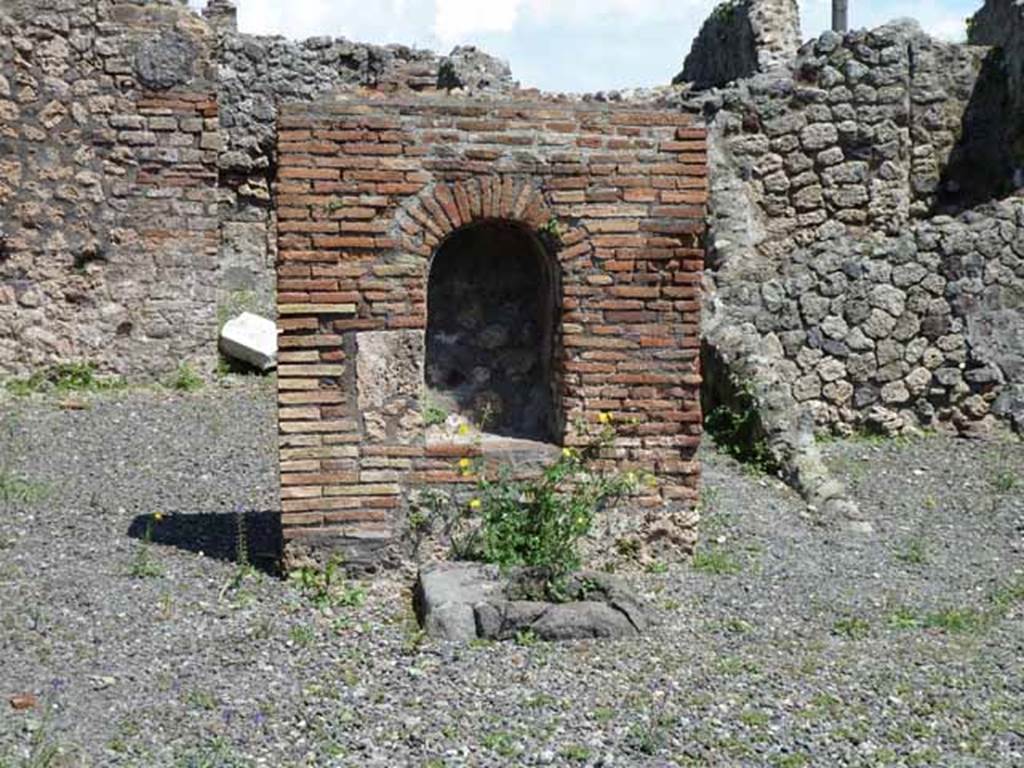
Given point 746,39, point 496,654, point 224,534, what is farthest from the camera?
point 746,39

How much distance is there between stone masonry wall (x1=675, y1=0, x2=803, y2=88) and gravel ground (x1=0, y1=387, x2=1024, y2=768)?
717 cm

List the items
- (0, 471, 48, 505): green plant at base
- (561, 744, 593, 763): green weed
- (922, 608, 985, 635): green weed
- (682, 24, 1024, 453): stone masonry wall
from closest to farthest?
(561, 744, 593, 763): green weed < (922, 608, 985, 635): green weed < (0, 471, 48, 505): green plant at base < (682, 24, 1024, 453): stone masonry wall

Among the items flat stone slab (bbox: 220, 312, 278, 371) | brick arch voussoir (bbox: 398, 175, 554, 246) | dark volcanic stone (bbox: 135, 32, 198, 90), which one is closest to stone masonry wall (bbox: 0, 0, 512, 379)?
dark volcanic stone (bbox: 135, 32, 198, 90)

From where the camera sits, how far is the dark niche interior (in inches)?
294

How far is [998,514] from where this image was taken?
8703mm

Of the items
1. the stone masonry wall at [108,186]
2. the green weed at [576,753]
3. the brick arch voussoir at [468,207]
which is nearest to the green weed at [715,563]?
the brick arch voussoir at [468,207]

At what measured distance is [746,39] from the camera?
49.2 feet

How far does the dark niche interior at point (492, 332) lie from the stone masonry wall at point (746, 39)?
22.9ft

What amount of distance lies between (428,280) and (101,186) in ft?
16.6

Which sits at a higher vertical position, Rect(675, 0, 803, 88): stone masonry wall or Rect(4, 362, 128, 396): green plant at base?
Rect(675, 0, 803, 88): stone masonry wall

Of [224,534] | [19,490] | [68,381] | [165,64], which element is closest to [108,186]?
[165,64]

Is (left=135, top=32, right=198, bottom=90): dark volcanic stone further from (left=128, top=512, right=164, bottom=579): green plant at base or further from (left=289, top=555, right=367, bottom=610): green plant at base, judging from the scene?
(left=289, top=555, right=367, bottom=610): green plant at base

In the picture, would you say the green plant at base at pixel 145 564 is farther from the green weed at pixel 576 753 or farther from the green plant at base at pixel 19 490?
the green weed at pixel 576 753

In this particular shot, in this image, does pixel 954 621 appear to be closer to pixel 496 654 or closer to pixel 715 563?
pixel 715 563
